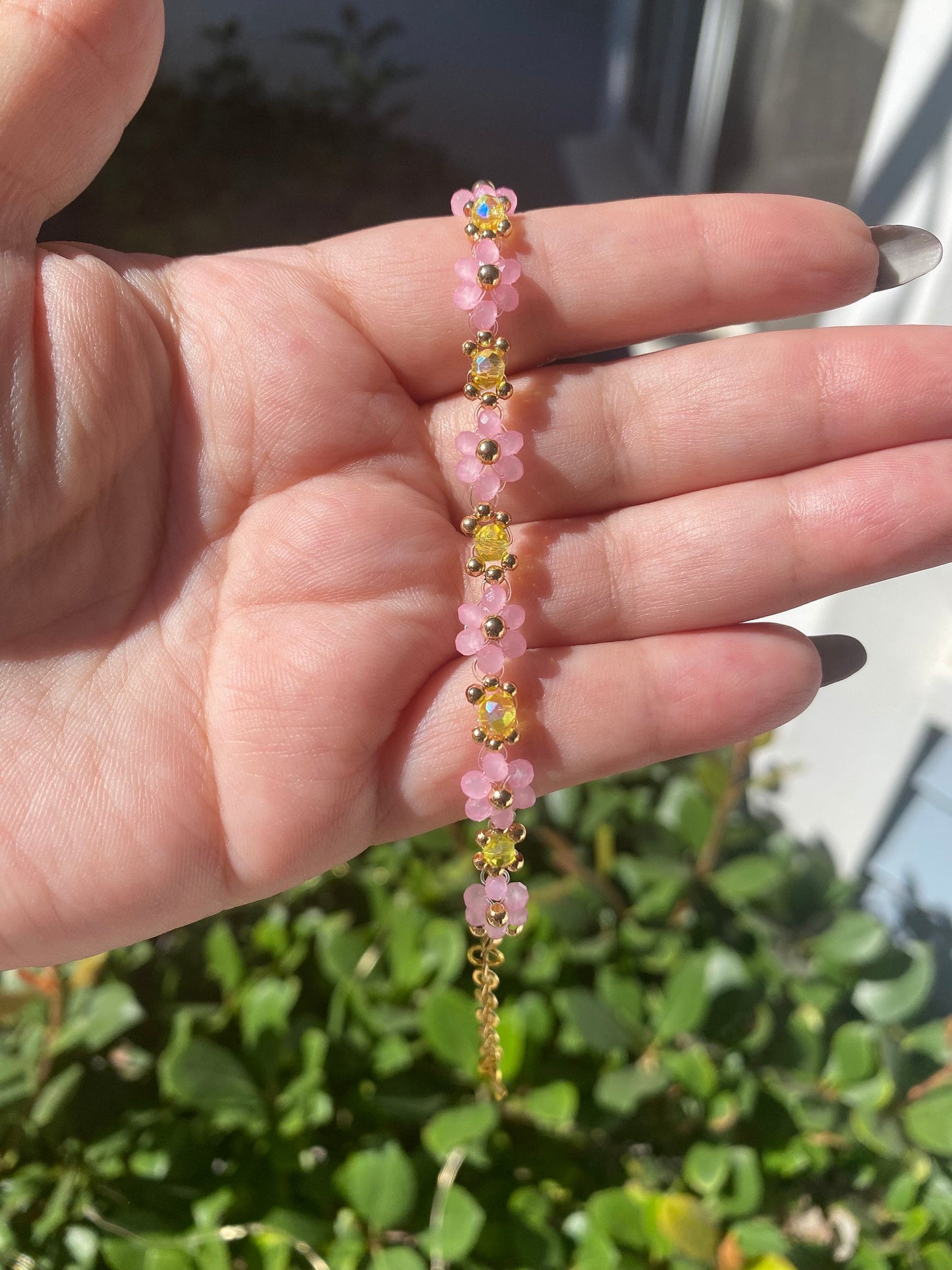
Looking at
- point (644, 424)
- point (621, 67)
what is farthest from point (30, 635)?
point (621, 67)

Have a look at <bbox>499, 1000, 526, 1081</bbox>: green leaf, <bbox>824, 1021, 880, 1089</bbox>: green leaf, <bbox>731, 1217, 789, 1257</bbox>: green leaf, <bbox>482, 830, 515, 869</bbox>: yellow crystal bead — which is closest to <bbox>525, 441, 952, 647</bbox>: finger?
<bbox>482, 830, 515, 869</bbox>: yellow crystal bead

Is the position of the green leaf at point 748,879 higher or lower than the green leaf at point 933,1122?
higher

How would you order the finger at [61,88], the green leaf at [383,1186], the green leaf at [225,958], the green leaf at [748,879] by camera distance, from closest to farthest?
the finger at [61,88] < the green leaf at [383,1186] < the green leaf at [225,958] < the green leaf at [748,879]

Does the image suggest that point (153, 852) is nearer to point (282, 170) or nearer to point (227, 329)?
point (227, 329)

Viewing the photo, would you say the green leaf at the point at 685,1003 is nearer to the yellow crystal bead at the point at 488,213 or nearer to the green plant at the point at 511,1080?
the green plant at the point at 511,1080

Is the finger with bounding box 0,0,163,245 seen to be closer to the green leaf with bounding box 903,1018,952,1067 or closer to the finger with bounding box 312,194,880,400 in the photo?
the finger with bounding box 312,194,880,400

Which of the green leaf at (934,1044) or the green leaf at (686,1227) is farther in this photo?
the green leaf at (934,1044)

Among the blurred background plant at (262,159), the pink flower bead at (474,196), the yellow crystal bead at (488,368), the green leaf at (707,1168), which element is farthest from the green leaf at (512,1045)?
the blurred background plant at (262,159)
